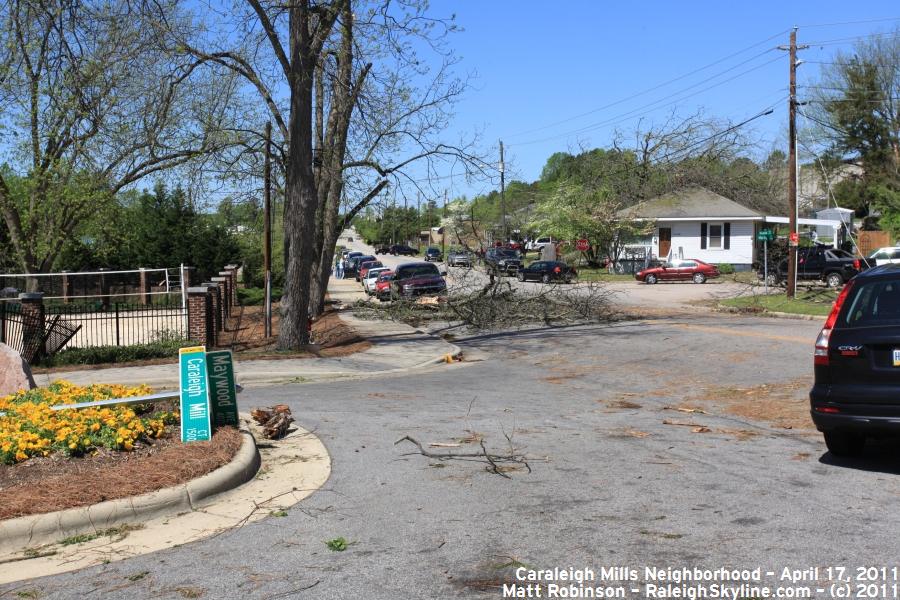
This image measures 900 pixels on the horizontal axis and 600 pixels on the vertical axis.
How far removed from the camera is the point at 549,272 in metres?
48.5

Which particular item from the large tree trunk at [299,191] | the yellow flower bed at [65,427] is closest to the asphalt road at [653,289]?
the large tree trunk at [299,191]

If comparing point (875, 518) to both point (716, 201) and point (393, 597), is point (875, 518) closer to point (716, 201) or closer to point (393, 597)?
point (393, 597)

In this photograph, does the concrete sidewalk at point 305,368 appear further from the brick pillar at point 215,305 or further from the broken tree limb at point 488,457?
the broken tree limb at point 488,457

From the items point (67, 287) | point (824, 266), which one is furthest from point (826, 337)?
point (824, 266)

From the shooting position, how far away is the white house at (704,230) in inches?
2142

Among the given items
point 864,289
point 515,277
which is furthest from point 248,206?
point 515,277

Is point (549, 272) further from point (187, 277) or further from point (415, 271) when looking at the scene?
point (187, 277)

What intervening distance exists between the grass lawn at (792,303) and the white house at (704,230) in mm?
21630

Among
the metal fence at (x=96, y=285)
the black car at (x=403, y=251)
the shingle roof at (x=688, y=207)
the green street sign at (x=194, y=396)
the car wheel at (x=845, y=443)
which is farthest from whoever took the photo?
the black car at (x=403, y=251)

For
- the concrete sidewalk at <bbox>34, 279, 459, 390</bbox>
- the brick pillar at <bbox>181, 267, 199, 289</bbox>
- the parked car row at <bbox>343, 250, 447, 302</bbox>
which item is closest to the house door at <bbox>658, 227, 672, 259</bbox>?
the parked car row at <bbox>343, 250, 447, 302</bbox>

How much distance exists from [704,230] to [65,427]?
5190 centimetres

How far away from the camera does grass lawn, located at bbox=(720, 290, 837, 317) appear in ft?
88.8

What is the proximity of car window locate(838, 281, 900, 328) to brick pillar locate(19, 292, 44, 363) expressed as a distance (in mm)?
16331

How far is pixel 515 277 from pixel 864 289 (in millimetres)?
45169
